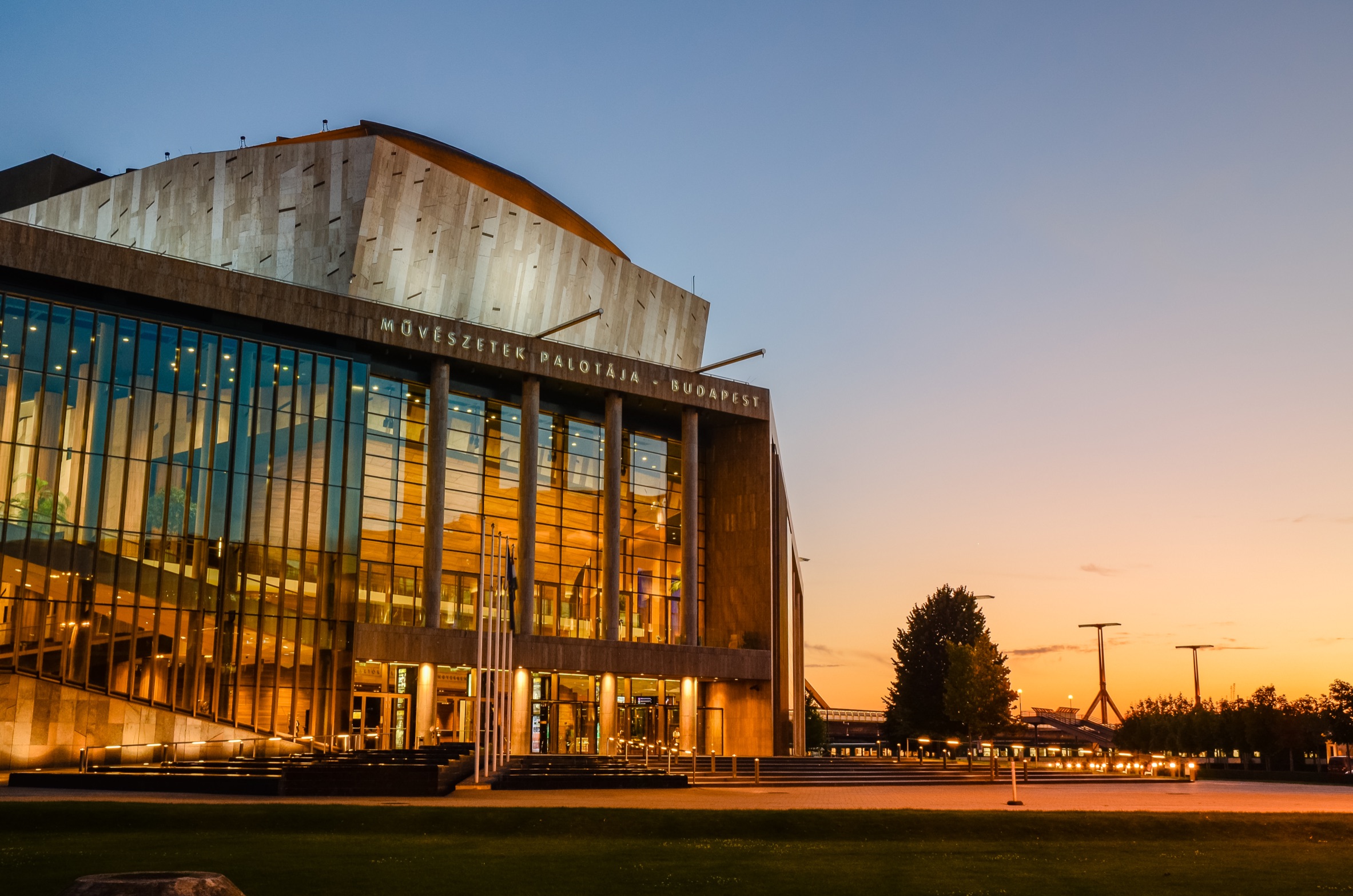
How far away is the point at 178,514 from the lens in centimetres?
4675

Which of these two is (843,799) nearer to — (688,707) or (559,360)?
(688,707)

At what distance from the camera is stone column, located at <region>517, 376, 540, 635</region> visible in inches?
2282

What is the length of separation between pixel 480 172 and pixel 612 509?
21446mm

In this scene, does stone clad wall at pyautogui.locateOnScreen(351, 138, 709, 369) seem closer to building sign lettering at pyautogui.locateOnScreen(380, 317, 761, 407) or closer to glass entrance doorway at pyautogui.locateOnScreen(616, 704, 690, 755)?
building sign lettering at pyautogui.locateOnScreen(380, 317, 761, 407)

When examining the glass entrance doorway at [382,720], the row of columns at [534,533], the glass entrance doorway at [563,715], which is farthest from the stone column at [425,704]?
the glass entrance doorway at [563,715]

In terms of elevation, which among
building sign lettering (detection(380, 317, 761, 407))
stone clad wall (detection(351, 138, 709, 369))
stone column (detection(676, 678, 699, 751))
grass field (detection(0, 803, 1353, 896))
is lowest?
grass field (detection(0, 803, 1353, 896))

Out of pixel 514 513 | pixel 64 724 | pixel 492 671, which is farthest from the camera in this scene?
pixel 514 513

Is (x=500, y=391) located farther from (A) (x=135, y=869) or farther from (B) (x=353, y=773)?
(A) (x=135, y=869)

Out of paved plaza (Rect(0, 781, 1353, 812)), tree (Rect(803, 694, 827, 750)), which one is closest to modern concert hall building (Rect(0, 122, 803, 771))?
paved plaza (Rect(0, 781, 1353, 812))

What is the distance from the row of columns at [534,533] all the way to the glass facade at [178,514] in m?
4.32

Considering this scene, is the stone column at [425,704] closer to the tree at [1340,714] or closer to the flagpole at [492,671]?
the flagpole at [492,671]

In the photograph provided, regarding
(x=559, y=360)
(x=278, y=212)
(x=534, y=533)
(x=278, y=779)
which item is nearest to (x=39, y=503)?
(x=278, y=212)

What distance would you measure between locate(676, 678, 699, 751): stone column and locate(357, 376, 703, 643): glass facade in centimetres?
294

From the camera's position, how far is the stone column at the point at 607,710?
2325 inches
